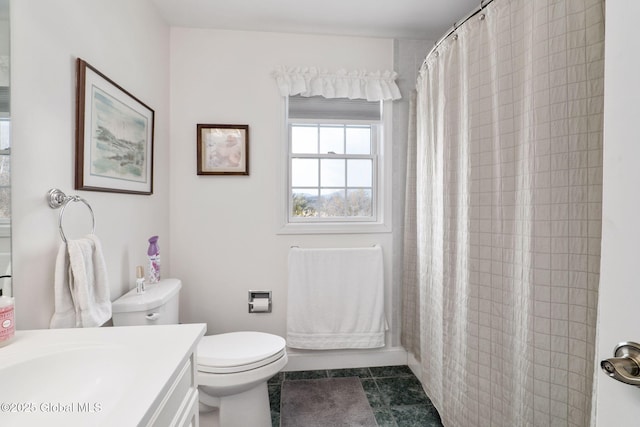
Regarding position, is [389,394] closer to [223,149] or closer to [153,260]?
[153,260]

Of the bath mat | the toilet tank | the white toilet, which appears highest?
the toilet tank

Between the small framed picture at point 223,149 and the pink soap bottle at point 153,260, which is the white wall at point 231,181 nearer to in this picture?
the small framed picture at point 223,149

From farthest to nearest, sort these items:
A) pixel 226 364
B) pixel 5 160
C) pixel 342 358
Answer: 1. pixel 342 358
2. pixel 226 364
3. pixel 5 160

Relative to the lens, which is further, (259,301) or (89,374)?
(259,301)

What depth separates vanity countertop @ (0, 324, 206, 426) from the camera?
0.58 metres

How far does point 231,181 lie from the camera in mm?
2027

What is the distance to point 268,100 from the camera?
6.69 feet

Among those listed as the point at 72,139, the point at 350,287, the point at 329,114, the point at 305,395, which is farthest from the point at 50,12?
the point at 305,395

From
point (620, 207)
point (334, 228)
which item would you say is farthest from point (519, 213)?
point (334, 228)

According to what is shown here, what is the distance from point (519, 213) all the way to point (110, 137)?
1.74 metres

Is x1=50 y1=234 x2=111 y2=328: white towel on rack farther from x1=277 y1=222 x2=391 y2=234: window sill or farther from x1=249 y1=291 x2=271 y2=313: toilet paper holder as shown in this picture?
x1=277 y1=222 x2=391 y2=234: window sill

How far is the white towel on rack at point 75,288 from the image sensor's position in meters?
1.01

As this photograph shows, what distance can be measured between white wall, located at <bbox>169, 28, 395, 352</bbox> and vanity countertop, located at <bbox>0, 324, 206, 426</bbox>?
114cm

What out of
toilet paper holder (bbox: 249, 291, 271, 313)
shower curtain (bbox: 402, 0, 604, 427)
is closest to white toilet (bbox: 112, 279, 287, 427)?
toilet paper holder (bbox: 249, 291, 271, 313)
